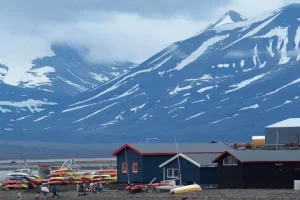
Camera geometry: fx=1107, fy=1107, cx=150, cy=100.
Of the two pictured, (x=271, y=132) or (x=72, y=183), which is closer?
(x=72, y=183)

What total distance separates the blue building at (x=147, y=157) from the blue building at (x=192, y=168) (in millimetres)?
982

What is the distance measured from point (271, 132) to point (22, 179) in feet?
92.7

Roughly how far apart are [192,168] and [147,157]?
4.29m

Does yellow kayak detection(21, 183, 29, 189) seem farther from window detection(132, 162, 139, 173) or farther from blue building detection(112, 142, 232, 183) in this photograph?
window detection(132, 162, 139, 173)

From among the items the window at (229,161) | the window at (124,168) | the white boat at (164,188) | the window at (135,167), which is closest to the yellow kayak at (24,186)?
the window at (124,168)

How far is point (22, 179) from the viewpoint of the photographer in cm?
6794

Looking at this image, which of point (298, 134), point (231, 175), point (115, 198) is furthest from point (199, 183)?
point (298, 134)

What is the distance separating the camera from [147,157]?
64312 millimetres

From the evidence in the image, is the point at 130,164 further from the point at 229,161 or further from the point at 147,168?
the point at 229,161

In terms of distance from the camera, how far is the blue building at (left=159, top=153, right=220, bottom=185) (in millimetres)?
60312

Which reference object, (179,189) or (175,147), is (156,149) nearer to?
(175,147)

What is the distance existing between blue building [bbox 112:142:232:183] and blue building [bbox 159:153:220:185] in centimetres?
98

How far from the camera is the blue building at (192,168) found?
60312 millimetres

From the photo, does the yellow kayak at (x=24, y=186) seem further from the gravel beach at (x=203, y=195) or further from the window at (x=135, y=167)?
the window at (x=135, y=167)
